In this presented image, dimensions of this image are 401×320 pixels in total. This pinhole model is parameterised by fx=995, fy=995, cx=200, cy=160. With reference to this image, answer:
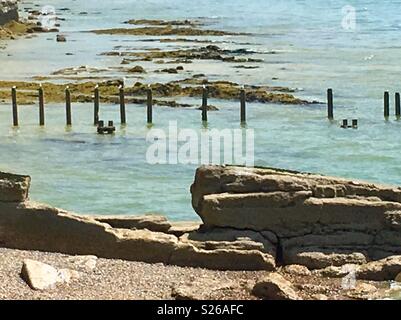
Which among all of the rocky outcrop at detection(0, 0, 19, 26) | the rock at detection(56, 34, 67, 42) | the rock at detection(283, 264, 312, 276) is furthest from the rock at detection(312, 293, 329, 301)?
the rocky outcrop at detection(0, 0, 19, 26)

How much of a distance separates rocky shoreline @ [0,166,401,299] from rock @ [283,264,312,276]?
30mm

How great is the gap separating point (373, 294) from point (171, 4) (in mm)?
122609

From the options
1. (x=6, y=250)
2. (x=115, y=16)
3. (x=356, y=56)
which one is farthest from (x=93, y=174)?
(x=115, y=16)

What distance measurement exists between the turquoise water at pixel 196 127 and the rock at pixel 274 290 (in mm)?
9012

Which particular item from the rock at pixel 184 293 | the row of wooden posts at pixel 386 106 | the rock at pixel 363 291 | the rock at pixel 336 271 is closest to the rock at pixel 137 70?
the row of wooden posts at pixel 386 106

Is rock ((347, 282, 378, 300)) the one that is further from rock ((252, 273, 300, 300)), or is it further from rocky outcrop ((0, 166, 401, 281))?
rock ((252, 273, 300, 300))

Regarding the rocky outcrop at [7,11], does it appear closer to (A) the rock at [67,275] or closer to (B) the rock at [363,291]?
(A) the rock at [67,275]

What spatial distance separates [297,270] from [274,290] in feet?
6.54

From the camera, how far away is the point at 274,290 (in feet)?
47.4

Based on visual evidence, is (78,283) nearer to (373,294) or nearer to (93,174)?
(373,294)

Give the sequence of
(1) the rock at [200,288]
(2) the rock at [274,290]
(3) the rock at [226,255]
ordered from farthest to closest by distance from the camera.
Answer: (3) the rock at [226,255], (1) the rock at [200,288], (2) the rock at [274,290]

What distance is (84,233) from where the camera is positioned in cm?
1686

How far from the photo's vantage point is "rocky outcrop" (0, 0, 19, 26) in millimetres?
82062

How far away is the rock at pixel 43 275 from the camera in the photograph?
48.8 feet
